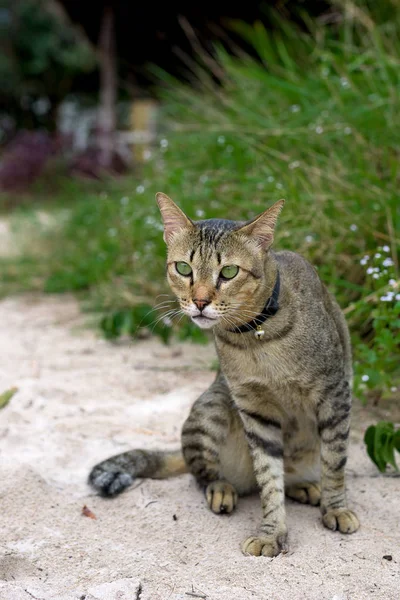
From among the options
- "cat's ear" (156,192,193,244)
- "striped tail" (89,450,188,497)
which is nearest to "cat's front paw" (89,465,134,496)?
"striped tail" (89,450,188,497)

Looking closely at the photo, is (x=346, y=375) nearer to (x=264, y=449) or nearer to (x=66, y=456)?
(x=264, y=449)

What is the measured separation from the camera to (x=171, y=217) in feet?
8.20

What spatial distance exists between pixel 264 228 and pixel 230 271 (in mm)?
194

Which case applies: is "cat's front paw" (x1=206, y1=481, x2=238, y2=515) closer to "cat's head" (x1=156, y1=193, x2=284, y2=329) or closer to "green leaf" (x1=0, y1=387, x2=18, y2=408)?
"cat's head" (x1=156, y1=193, x2=284, y2=329)

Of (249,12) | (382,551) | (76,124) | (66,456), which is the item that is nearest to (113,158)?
(249,12)

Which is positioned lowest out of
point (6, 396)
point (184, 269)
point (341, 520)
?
point (6, 396)

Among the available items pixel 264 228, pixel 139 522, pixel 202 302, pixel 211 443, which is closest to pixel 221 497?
pixel 211 443

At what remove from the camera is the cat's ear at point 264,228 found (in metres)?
2.32

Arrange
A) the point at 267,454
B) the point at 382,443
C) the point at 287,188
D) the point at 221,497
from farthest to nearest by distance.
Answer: the point at 287,188
the point at 382,443
the point at 221,497
the point at 267,454

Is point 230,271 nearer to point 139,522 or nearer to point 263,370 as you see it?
point 263,370

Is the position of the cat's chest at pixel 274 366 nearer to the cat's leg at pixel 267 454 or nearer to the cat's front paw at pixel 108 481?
the cat's leg at pixel 267 454

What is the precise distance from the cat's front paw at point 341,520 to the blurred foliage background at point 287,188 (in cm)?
68

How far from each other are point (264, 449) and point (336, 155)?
2.38 meters

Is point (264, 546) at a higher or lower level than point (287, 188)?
lower
